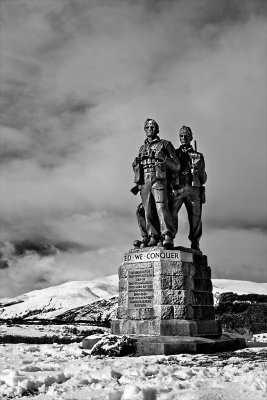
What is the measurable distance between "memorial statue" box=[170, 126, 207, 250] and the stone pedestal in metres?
1.25

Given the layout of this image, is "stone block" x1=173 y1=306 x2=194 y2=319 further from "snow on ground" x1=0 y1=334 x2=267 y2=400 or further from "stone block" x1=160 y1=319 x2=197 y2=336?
"snow on ground" x1=0 y1=334 x2=267 y2=400

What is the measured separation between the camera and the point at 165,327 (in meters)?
10.4

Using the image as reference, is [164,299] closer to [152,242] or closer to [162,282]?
[162,282]

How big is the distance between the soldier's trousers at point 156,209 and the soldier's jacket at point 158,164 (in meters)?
0.25

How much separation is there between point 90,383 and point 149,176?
699 cm

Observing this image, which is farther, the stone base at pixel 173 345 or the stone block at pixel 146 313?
the stone block at pixel 146 313

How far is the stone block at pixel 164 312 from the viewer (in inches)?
419

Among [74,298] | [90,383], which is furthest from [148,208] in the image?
[74,298]

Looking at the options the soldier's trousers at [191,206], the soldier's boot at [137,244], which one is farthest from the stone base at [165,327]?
the soldier's trousers at [191,206]

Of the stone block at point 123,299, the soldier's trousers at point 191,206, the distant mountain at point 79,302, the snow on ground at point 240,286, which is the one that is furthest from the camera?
the snow on ground at point 240,286

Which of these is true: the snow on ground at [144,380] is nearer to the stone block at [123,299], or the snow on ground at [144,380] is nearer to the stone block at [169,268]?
the stone block at [169,268]

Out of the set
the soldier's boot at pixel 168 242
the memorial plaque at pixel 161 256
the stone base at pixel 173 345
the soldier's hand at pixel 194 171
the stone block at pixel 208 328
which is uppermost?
the soldier's hand at pixel 194 171

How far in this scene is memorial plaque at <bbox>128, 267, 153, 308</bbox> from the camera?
1097cm

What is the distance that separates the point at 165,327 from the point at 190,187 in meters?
4.09
